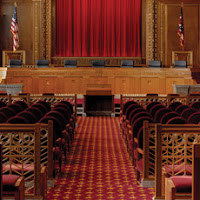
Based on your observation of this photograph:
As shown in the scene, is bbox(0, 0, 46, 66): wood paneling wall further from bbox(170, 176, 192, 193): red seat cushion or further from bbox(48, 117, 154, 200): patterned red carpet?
bbox(170, 176, 192, 193): red seat cushion

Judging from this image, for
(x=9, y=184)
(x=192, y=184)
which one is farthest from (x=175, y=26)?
(x=192, y=184)

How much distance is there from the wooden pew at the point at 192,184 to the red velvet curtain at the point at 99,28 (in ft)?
44.8

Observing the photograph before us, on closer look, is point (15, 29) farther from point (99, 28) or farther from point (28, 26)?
point (99, 28)

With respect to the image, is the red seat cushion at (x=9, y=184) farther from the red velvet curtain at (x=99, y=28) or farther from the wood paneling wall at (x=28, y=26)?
the red velvet curtain at (x=99, y=28)

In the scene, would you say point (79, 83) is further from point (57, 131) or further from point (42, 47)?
point (57, 131)

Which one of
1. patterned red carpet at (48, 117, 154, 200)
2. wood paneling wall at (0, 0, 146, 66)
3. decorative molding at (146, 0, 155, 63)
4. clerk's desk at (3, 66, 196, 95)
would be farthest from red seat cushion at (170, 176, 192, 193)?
wood paneling wall at (0, 0, 146, 66)

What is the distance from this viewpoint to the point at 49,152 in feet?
15.2

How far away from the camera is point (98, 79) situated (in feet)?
42.7

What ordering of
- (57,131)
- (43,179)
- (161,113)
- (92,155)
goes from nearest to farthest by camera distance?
(43,179) → (57,131) → (161,113) → (92,155)

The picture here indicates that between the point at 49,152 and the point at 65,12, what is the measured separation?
41.8ft

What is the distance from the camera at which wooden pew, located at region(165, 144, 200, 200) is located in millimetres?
2219

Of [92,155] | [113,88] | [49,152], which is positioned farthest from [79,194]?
[113,88]

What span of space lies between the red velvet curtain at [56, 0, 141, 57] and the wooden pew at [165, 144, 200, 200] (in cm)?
1367

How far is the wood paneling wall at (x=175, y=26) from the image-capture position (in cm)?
1584
